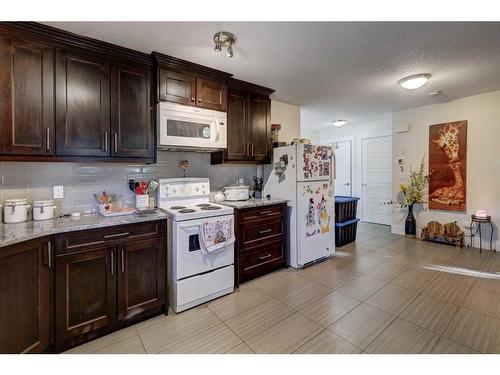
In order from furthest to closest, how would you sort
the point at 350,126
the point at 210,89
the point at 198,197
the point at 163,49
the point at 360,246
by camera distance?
the point at 350,126, the point at 360,246, the point at 198,197, the point at 210,89, the point at 163,49

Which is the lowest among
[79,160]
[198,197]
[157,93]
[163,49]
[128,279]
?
[128,279]

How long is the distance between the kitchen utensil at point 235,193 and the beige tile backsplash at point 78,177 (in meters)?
0.46

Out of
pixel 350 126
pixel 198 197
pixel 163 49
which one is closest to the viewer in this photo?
pixel 163 49

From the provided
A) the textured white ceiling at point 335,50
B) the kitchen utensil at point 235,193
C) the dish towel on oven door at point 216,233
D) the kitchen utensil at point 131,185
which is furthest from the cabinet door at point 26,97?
the kitchen utensil at point 235,193

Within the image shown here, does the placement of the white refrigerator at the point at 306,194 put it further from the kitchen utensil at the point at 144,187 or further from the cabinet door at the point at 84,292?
the cabinet door at the point at 84,292

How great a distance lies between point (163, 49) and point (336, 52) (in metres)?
1.65

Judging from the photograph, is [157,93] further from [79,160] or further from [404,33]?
[404,33]

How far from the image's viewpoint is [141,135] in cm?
232

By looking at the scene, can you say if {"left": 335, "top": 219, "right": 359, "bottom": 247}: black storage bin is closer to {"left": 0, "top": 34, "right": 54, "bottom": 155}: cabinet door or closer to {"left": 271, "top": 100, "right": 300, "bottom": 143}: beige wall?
{"left": 271, "top": 100, "right": 300, "bottom": 143}: beige wall

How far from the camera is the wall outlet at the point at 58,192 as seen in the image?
7.07 ft

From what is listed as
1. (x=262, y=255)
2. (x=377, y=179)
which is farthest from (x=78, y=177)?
(x=377, y=179)

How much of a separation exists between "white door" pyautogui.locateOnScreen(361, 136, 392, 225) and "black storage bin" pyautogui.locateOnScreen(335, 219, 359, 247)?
1.77 m
